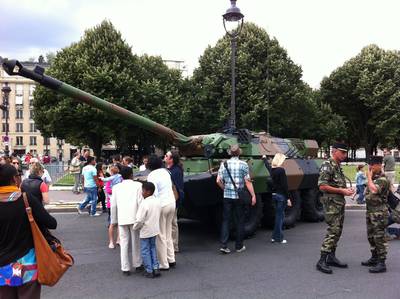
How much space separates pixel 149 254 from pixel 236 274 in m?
1.23

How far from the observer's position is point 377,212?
664cm

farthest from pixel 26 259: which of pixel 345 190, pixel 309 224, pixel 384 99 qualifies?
pixel 384 99

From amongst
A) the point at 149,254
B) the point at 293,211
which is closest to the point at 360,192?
the point at 293,211

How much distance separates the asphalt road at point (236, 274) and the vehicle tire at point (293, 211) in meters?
1.12

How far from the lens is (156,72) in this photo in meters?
37.0

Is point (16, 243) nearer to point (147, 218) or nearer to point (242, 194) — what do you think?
point (147, 218)

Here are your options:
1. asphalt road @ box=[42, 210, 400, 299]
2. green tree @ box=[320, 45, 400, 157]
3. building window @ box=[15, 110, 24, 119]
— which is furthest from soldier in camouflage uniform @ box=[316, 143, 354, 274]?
building window @ box=[15, 110, 24, 119]

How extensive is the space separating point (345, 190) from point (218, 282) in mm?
2126

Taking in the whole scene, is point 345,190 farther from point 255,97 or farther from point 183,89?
point 183,89

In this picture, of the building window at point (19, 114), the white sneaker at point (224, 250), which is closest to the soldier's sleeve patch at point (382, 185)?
the white sneaker at point (224, 250)

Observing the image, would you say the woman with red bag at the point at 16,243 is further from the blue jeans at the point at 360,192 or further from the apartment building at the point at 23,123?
the apartment building at the point at 23,123

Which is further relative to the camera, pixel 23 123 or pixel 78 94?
pixel 23 123

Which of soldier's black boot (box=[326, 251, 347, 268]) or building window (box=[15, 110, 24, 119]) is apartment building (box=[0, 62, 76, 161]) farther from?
soldier's black boot (box=[326, 251, 347, 268])

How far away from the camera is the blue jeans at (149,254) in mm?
6320
